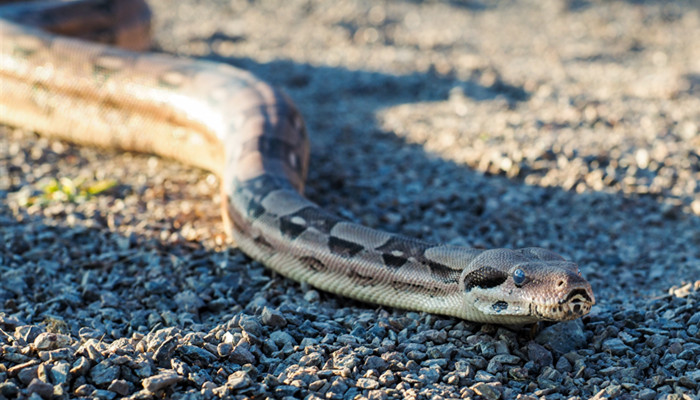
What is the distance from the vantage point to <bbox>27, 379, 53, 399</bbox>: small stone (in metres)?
3.88

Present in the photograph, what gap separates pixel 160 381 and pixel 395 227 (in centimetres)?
353

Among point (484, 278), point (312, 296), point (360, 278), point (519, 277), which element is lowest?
point (312, 296)

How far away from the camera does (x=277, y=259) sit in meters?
6.05

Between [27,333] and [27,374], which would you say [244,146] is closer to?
[27,333]

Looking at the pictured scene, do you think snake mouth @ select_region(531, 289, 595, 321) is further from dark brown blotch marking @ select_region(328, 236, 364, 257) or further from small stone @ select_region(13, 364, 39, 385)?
small stone @ select_region(13, 364, 39, 385)

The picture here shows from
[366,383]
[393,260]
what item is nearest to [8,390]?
[366,383]

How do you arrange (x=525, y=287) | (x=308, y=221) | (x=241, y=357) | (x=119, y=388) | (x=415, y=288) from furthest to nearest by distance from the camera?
(x=308, y=221), (x=415, y=288), (x=525, y=287), (x=241, y=357), (x=119, y=388)

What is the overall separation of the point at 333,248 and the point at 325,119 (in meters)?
4.75

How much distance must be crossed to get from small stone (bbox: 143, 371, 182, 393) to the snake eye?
7.54 ft

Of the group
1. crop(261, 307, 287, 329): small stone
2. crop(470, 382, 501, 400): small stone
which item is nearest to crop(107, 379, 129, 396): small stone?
crop(261, 307, 287, 329): small stone

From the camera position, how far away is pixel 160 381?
4043 mm

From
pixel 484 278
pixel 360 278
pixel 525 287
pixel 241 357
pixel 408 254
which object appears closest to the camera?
pixel 241 357

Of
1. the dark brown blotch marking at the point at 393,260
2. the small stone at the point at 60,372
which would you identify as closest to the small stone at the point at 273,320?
the dark brown blotch marking at the point at 393,260

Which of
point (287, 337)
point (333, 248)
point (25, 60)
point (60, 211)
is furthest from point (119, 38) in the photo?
point (287, 337)
